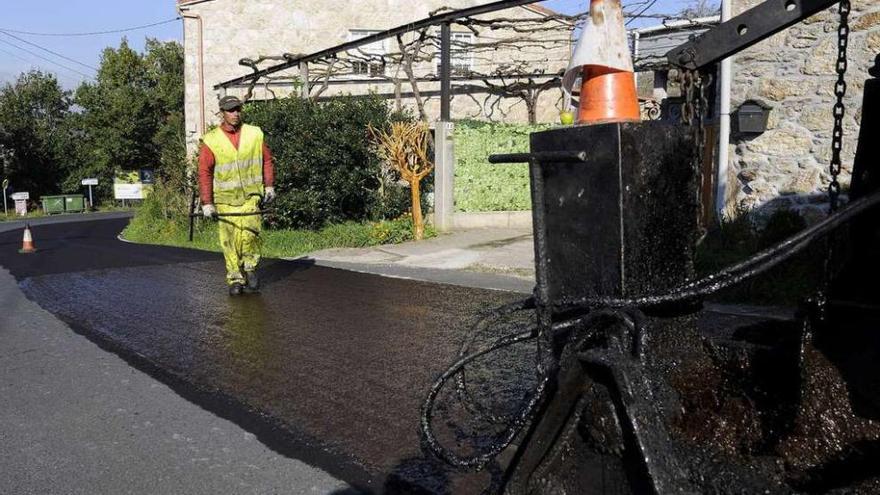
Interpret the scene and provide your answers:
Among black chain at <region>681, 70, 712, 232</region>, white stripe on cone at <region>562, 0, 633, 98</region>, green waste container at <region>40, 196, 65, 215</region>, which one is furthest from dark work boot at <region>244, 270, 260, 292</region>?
green waste container at <region>40, 196, 65, 215</region>

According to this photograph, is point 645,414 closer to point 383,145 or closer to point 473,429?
point 473,429

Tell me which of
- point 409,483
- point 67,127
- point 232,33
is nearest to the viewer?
point 409,483

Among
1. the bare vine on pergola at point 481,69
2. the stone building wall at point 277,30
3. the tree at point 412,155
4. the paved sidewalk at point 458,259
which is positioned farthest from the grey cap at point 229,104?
the stone building wall at point 277,30

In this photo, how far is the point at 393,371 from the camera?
5.60 m

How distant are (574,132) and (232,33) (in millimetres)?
23773

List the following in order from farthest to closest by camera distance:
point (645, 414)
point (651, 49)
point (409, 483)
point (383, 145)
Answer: point (651, 49)
point (383, 145)
point (409, 483)
point (645, 414)

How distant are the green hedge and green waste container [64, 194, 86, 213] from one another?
37.0m

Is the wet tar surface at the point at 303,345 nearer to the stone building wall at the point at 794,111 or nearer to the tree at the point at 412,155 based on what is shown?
the tree at the point at 412,155

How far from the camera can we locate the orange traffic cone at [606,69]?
99.7 inches

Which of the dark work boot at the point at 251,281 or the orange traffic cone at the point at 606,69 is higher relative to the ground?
the orange traffic cone at the point at 606,69

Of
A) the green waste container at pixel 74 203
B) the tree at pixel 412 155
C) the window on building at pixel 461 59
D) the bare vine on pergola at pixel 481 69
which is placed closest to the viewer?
the tree at pixel 412 155

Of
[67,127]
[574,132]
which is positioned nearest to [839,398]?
[574,132]

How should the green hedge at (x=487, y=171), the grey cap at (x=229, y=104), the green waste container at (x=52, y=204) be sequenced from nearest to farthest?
the grey cap at (x=229, y=104) < the green hedge at (x=487, y=171) < the green waste container at (x=52, y=204)

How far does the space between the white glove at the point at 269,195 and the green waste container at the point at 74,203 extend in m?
41.5
